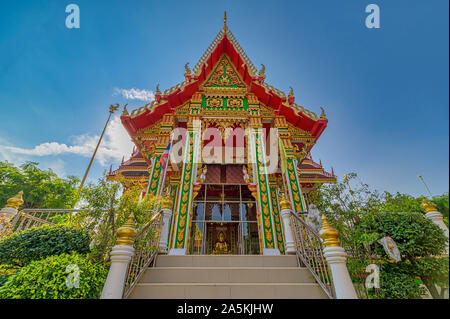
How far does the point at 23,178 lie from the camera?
17.7m

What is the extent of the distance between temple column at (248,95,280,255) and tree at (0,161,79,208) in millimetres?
16102

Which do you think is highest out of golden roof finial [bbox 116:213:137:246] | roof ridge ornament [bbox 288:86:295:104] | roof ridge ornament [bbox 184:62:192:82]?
roof ridge ornament [bbox 184:62:192:82]

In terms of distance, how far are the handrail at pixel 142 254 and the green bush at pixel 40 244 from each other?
3.36 ft

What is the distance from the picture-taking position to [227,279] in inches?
138

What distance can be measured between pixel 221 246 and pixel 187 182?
3.66 m

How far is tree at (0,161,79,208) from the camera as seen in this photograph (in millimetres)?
16688

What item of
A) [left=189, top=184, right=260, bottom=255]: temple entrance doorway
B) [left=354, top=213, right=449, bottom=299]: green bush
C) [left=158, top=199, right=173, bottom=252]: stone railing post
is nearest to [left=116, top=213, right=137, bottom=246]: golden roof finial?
[left=158, top=199, right=173, bottom=252]: stone railing post

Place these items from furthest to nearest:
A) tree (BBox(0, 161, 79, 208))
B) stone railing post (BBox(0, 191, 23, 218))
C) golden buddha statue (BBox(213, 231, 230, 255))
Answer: tree (BBox(0, 161, 79, 208)), golden buddha statue (BBox(213, 231, 230, 255)), stone railing post (BBox(0, 191, 23, 218))

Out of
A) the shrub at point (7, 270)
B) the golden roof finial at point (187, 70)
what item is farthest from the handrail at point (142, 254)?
the golden roof finial at point (187, 70)

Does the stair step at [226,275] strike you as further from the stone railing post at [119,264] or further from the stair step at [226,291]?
the stone railing post at [119,264]

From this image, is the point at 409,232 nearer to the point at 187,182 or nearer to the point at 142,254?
the point at 142,254

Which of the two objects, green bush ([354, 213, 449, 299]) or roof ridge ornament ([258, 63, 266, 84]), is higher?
roof ridge ornament ([258, 63, 266, 84])

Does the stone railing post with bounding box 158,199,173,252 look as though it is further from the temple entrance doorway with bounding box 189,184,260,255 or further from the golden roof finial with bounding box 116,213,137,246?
the temple entrance doorway with bounding box 189,184,260,255

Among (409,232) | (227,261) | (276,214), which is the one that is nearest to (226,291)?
(227,261)
